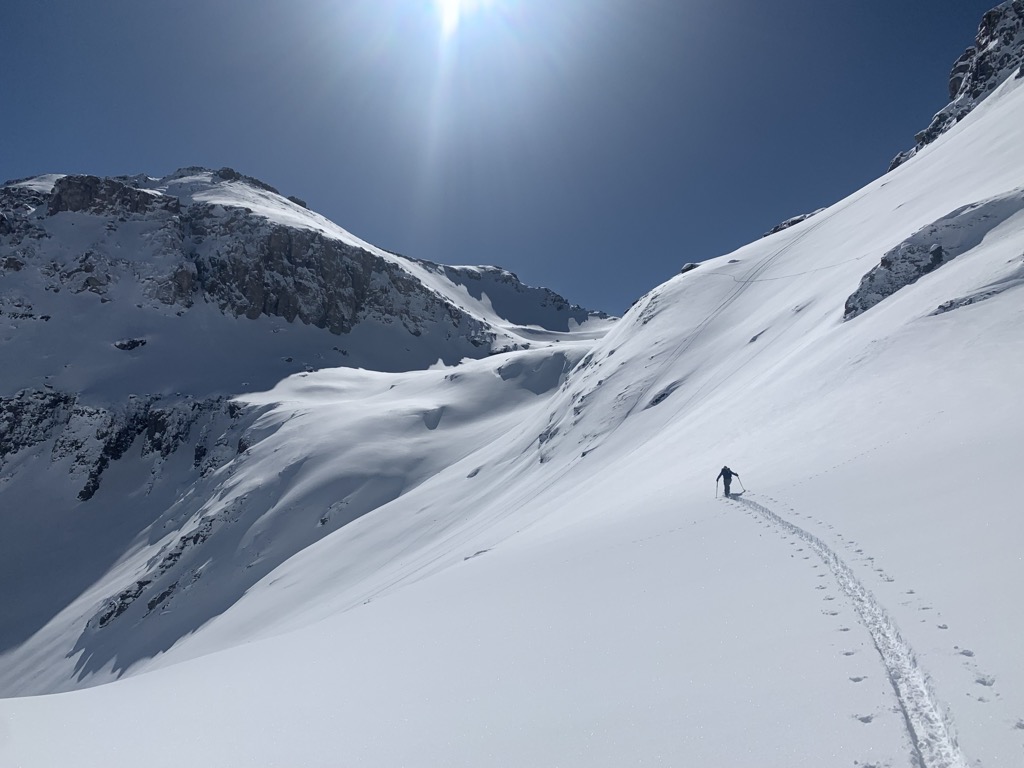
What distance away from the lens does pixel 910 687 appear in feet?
17.0

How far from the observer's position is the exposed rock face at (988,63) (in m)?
53.1

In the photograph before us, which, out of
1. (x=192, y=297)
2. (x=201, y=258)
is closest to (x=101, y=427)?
(x=192, y=297)

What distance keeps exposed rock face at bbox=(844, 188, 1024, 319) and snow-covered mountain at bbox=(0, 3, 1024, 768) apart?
11cm

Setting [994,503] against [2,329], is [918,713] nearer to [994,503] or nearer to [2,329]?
[994,503]

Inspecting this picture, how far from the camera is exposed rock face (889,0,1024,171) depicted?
5310cm

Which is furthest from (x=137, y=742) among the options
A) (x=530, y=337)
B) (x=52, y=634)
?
(x=530, y=337)

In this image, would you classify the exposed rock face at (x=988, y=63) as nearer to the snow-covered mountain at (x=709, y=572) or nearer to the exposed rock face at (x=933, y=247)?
the snow-covered mountain at (x=709, y=572)

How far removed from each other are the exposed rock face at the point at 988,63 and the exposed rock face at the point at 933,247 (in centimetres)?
3677

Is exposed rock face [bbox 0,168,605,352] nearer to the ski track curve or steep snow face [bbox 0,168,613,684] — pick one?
steep snow face [bbox 0,168,613,684]

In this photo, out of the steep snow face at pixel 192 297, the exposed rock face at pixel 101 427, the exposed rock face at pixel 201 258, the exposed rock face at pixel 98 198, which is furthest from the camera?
the exposed rock face at pixel 98 198

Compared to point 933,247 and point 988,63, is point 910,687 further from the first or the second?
point 988,63

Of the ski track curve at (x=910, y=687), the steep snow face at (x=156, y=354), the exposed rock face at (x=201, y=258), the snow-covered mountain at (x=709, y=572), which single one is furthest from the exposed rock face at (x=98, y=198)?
the ski track curve at (x=910, y=687)

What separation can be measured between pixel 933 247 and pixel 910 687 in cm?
2434

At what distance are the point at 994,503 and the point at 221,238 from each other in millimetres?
144398
